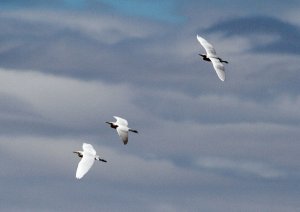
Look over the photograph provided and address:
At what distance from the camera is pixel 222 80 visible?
19338 centimetres

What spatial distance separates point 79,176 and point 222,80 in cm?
3169

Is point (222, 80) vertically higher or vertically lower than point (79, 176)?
higher

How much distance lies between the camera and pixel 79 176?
19650 cm
